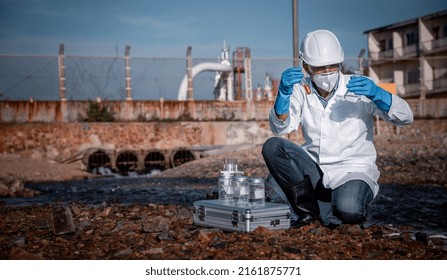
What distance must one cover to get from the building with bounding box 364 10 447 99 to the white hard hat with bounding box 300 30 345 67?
23150mm

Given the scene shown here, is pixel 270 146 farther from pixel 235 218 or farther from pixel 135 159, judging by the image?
pixel 135 159

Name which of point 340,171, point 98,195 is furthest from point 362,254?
point 98,195

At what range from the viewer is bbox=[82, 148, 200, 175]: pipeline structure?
1595 centimetres

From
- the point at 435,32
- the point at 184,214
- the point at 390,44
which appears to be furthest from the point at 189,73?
the point at 390,44

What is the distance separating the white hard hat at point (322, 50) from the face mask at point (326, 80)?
0.09 metres

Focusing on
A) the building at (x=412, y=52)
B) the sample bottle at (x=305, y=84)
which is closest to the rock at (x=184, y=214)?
the sample bottle at (x=305, y=84)

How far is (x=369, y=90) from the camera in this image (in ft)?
13.4

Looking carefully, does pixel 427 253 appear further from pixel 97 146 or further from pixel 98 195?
pixel 97 146

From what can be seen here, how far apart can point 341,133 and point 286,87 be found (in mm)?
477

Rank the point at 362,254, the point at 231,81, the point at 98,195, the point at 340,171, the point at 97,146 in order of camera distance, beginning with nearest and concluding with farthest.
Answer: the point at 362,254 → the point at 340,171 → the point at 98,195 → the point at 97,146 → the point at 231,81

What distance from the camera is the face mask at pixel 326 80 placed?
14.0 ft

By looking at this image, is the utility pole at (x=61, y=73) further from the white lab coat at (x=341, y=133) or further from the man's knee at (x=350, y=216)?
the man's knee at (x=350, y=216)

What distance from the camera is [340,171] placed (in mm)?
4340
